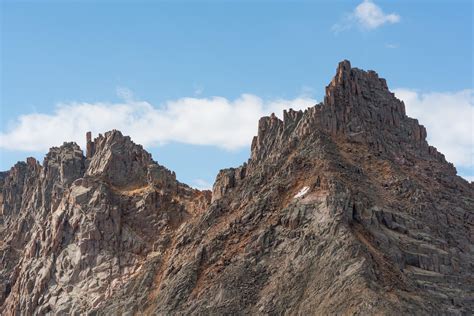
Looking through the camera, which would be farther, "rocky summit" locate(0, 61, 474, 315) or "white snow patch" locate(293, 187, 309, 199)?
"white snow patch" locate(293, 187, 309, 199)

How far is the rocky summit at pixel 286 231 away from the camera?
470 ft

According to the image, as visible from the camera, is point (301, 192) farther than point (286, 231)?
Yes

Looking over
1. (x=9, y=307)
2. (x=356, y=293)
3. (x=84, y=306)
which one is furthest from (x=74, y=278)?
(x=356, y=293)

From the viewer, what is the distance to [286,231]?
15162 cm

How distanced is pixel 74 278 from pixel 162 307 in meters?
31.6

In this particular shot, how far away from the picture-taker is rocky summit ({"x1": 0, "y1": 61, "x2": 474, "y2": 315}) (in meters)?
143

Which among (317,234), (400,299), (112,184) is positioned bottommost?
(400,299)

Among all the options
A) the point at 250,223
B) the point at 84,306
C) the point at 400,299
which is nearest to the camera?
the point at 400,299

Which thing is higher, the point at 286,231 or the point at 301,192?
the point at 301,192

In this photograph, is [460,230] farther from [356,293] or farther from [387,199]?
[356,293]

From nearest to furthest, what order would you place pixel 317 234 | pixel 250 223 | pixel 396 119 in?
pixel 317 234 < pixel 250 223 < pixel 396 119

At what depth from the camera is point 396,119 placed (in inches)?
7357

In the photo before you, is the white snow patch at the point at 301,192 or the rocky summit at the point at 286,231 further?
the white snow patch at the point at 301,192

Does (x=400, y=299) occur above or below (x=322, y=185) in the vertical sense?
below
